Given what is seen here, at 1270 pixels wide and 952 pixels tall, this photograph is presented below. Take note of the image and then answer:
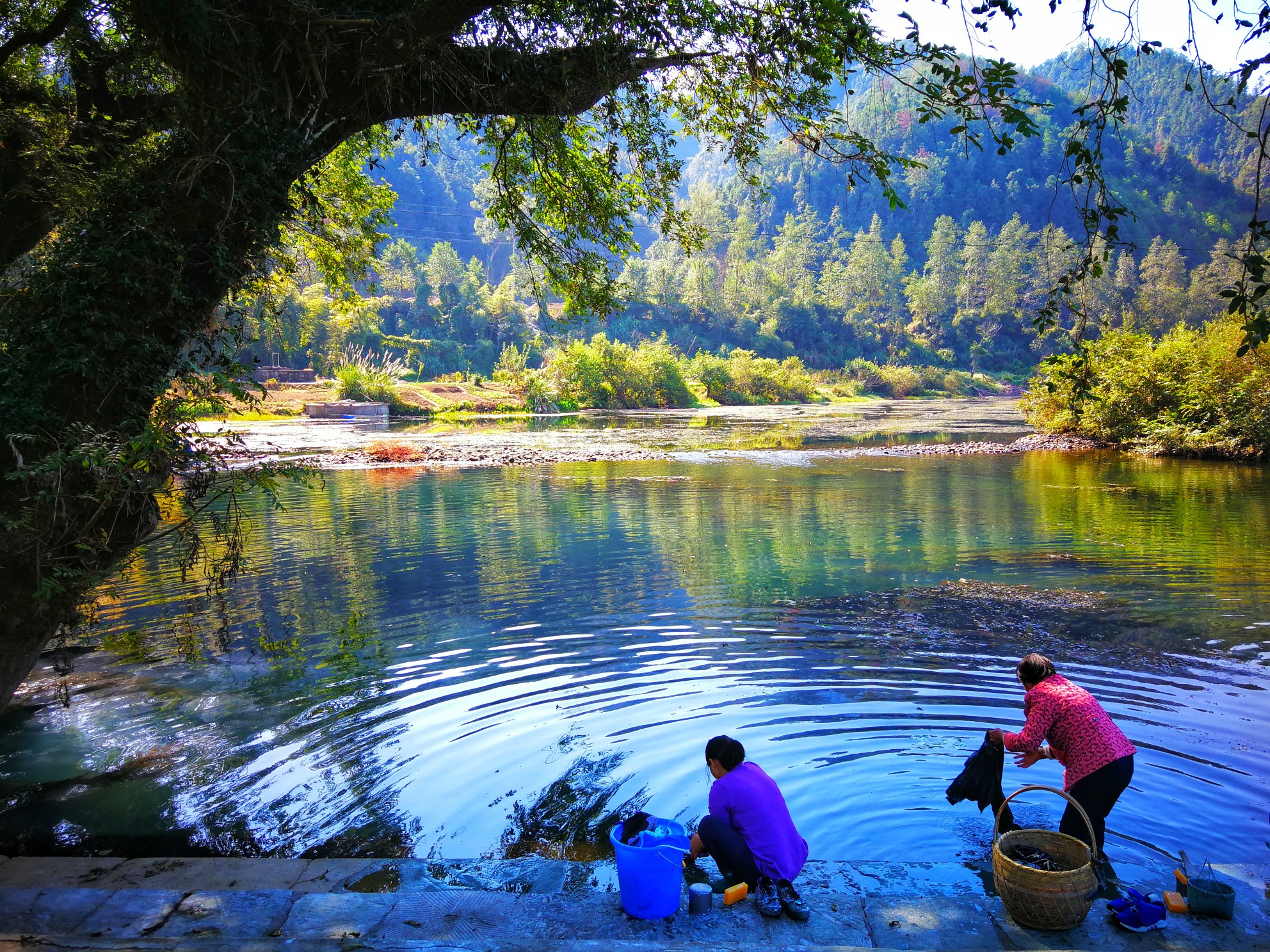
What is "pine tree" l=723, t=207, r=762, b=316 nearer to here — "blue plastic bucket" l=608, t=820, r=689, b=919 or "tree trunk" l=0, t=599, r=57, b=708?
"tree trunk" l=0, t=599, r=57, b=708

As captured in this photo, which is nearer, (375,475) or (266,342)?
(375,475)

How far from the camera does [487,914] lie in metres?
3.76

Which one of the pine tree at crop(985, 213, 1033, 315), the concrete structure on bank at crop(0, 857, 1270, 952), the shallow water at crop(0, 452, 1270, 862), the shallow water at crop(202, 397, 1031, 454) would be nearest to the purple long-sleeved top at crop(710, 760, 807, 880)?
the concrete structure on bank at crop(0, 857, 1270, 952)

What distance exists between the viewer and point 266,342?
51719 mm

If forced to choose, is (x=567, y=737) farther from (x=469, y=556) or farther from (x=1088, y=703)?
(x=469, y=556)

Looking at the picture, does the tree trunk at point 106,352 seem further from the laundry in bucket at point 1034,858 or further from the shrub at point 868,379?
the shrub at point 868,379

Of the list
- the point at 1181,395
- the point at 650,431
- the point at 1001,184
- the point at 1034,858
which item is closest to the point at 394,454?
the point at 650,431

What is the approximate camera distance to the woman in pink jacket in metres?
4.25

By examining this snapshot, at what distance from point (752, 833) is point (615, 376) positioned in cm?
4440

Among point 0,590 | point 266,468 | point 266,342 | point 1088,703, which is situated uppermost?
point 266,342

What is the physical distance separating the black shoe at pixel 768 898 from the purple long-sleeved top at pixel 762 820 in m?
0.05

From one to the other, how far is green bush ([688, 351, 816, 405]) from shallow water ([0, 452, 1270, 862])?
40519 mm

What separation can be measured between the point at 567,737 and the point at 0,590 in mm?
3793

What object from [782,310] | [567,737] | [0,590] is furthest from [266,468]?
[782,310]
